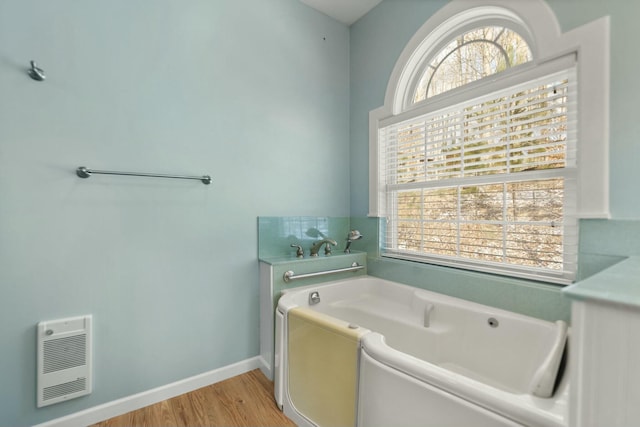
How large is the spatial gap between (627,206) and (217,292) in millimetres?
2185

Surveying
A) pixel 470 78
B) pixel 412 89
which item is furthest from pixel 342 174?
pixel 470 78

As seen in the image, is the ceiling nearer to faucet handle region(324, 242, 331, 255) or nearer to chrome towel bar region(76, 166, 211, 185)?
chrome towel bar region(76, 166, 211, 185)

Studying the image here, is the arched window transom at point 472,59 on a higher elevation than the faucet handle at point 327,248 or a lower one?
higher

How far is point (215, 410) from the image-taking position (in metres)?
1.64

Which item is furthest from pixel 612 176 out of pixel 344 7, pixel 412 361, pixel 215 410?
pixel 215 410

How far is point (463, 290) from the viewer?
1.75m

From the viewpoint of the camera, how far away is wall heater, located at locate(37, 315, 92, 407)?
140 cm

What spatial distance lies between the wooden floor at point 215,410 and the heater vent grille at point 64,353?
0.37 m

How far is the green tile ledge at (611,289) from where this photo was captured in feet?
1.86

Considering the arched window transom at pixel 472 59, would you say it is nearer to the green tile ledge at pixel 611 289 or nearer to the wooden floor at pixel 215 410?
the green tile ledge at pixel 611 289

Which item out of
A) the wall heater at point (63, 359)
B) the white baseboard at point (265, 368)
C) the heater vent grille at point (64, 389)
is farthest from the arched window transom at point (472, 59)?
the heater vent grille at point (64, 389)

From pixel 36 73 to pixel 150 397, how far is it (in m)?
1.80

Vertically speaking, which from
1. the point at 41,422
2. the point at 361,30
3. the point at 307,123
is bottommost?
the point at 41,422

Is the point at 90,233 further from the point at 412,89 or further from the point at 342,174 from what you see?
the point at 412,89
